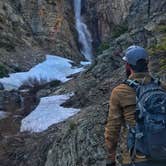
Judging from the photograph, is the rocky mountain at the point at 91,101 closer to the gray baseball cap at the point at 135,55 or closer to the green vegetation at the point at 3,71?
the green vegetation at the point at 3,71

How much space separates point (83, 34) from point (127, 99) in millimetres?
42025

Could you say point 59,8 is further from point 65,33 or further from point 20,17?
point 20,17

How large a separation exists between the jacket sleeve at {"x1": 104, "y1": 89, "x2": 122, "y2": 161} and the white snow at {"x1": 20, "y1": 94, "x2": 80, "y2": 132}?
9612 millimetres

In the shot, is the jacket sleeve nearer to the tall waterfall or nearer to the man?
the man

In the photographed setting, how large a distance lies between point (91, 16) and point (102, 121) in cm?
3937

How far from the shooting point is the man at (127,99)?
15.7 feet

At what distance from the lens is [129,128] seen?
4.77 metres

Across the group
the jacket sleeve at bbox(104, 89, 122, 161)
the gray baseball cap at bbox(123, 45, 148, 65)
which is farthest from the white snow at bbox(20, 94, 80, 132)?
the gray baseball cap at bbox(123, 45, 148, 65)

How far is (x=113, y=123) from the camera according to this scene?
Answer: 192 inches

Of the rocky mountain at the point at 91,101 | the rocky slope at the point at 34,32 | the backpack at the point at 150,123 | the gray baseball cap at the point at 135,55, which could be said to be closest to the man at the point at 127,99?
the gray baseball cap at the point at 135,55

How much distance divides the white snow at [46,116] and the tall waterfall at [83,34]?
82.8 ft

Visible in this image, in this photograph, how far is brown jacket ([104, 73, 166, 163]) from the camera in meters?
4.78

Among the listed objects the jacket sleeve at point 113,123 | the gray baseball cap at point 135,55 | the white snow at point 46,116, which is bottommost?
the white snow at point 46,116

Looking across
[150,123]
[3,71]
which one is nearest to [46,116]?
[150,123]
